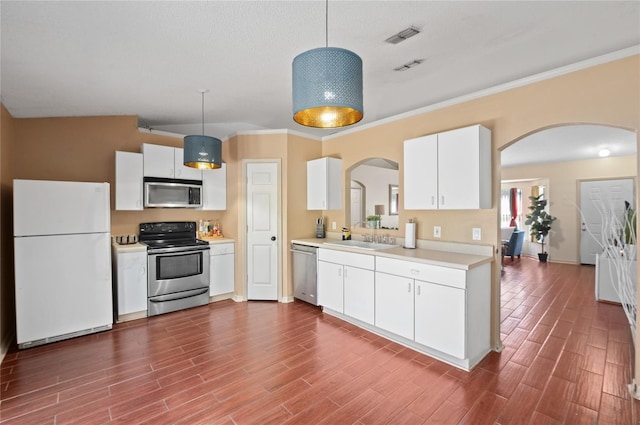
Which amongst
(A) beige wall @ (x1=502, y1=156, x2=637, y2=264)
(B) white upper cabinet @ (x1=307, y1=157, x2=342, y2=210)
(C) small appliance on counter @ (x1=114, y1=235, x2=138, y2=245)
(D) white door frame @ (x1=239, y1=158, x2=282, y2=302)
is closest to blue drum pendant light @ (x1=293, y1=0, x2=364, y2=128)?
(B) white upper cabinet @ (x1=307, y1=157, x2=342, y2=210)

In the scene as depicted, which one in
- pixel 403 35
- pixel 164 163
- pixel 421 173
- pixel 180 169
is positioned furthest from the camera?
pixel 180 169

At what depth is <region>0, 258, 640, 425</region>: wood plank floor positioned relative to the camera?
2014mm

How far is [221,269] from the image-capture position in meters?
4.37

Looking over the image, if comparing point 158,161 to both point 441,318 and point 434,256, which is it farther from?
point 441,318

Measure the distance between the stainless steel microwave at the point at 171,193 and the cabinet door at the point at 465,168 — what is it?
10.8 feet

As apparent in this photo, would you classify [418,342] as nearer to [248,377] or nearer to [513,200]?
[248,377]

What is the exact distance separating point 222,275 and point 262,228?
2.95 ft

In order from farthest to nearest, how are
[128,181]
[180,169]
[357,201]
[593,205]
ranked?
1. [357,201]
2. [593,205]
3. [180,169]
4. [128,181]

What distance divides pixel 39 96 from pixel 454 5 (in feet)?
12.6

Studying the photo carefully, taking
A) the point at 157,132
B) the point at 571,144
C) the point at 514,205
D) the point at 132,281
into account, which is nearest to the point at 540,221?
the point at 514,205

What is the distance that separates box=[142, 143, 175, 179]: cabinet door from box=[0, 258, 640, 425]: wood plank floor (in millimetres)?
1924

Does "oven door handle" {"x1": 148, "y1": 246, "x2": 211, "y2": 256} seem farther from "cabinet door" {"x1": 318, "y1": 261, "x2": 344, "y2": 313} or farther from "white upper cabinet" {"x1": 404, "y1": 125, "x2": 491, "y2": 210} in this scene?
"white upper cabinet" {"x1": 404, "y1": 125, "x2": 491, "y2": 210}

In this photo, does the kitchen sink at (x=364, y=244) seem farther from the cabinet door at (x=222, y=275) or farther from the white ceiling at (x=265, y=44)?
the white ceiling at (x=265, y=44)

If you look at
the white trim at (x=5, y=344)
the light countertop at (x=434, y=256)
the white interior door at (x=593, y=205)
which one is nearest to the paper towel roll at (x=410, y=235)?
the light countertop at (x=434, y=256)
